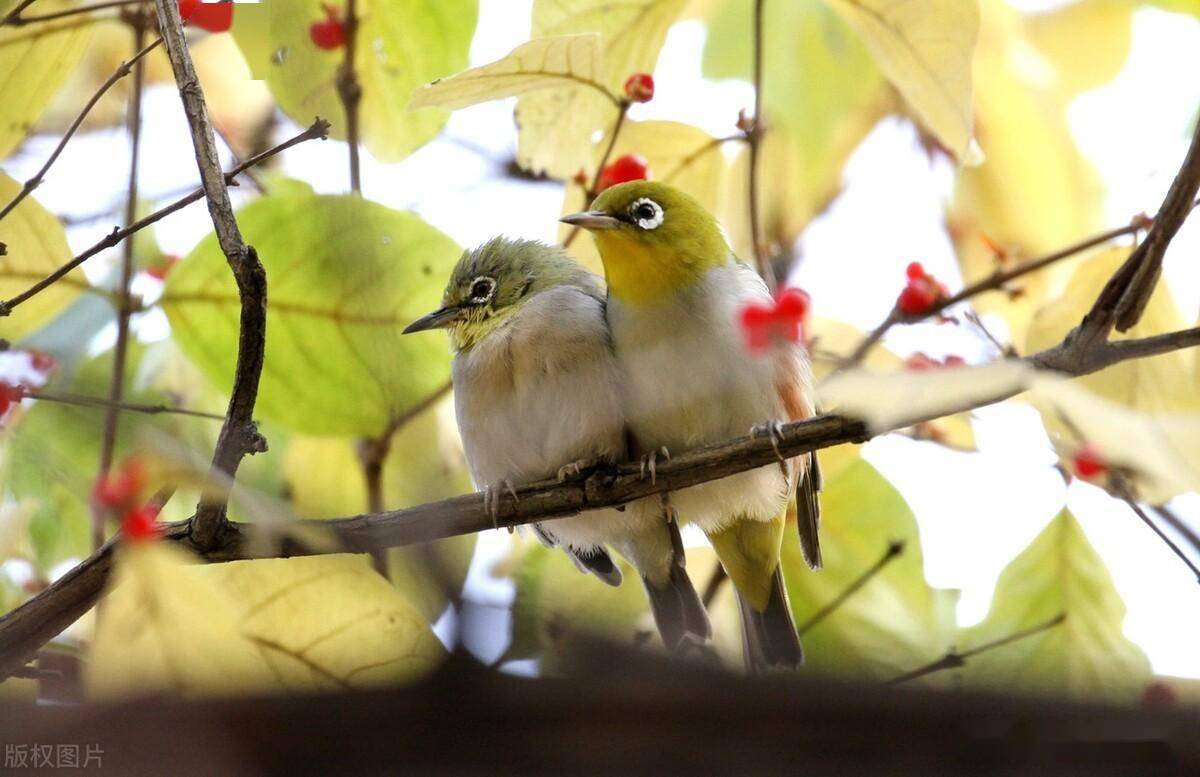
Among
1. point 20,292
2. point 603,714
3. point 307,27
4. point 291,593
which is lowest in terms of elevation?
point 603,714

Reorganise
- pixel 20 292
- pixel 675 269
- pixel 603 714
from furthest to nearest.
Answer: pixel 675 269
pixel 20 292
pixel 603 714

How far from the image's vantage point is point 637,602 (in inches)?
138

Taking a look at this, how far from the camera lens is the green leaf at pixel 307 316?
2.40m


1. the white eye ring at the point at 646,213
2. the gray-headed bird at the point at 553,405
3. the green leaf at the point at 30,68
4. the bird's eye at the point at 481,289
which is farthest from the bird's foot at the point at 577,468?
the green leaf at the point at 30,68

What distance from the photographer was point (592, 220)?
3162mm

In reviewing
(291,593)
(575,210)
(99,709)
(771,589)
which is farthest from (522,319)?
(99,709)

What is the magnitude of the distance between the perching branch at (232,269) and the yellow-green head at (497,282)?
1.55 metres

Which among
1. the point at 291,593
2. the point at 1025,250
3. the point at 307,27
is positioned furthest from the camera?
the point at 1025,250

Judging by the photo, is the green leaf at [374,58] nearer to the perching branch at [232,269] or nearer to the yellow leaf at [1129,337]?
the perching branch at [232,269]

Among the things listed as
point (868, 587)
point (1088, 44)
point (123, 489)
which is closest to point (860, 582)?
point (868, 587)

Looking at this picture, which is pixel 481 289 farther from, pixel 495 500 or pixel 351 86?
pixel 495 500

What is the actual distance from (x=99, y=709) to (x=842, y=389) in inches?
25.9

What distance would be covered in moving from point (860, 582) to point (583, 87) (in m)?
1.34

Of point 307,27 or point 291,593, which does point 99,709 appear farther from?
point 307,27
